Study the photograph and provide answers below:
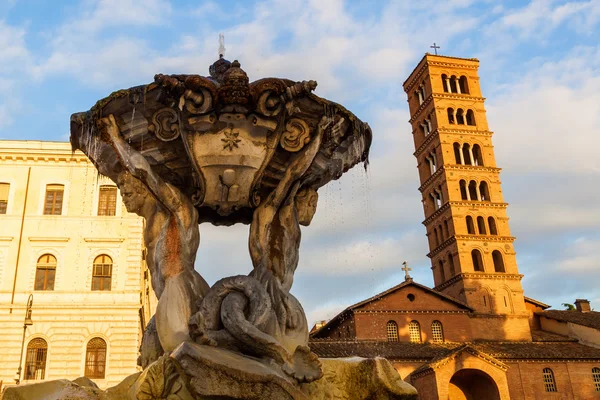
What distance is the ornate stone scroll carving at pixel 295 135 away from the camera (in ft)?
18.8

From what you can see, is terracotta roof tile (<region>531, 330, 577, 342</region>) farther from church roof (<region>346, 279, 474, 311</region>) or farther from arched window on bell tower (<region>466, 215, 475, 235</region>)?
arched window on bell tower (<region>466, 215, 475, 235</region>)

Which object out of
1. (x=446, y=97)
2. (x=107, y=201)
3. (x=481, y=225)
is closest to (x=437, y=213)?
(x=481, y=225)

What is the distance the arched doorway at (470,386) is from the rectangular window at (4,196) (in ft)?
89.0

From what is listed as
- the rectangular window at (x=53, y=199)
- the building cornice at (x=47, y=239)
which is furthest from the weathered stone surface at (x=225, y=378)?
the rectangular window at (x=53, y=199)

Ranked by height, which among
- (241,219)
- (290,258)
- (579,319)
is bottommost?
(290,258)

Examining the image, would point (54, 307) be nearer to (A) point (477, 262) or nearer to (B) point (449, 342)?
A: (B) point (449, 342)

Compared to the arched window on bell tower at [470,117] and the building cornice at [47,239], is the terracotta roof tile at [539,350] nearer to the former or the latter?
the arched window on bell tower at [470,117]

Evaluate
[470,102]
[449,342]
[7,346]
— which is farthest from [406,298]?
[7,346]

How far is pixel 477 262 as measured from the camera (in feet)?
173

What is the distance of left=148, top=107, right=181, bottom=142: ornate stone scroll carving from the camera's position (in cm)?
556

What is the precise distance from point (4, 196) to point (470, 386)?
97.5 ft

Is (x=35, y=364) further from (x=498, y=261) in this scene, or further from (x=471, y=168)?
(x=471, y=168)

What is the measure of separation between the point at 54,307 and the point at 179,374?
25406 mm

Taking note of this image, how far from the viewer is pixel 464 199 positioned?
54406 millimetres
